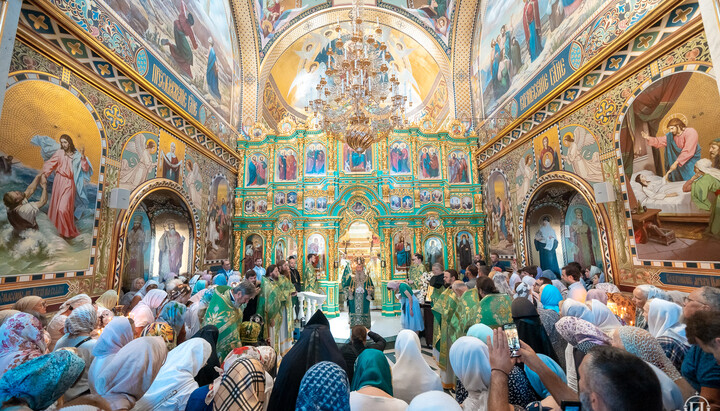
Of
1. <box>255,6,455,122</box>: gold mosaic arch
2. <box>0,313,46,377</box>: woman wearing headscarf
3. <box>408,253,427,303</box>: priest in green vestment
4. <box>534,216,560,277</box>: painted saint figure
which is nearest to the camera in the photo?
<box>0,313,46,377</box>: woman wearing headscarf

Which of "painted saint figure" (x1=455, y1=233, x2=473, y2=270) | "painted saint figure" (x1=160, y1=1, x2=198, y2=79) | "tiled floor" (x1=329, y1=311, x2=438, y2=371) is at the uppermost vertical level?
"painted saint figure" (x1=160, y1=1, x2=198, y2=79)

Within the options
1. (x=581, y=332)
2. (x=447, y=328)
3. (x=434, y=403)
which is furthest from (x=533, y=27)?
(x=434, y=403)

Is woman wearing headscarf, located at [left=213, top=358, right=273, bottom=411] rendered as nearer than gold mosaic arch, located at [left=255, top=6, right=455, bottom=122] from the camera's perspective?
Yes

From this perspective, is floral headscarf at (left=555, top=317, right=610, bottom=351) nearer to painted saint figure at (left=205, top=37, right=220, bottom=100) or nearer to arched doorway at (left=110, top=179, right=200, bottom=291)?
arched doorway at (left=110, top=179, right=200, bottom=291)

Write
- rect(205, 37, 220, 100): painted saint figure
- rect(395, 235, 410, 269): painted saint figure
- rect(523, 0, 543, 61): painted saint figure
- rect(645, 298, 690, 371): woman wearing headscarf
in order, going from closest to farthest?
rect(645, 298, 690, 371): woman wearing headscarf → rect(523, 0, 543, 61): painted saint figure → rect(205, 37, 220, 100): painted saint figure → rect(395, 235, 410, 269): painted saint figure

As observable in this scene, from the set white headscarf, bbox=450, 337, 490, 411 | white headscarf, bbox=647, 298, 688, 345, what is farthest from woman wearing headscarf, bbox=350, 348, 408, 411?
white headscarf, bbox=647, 298, 688, 345

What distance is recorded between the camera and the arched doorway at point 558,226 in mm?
7848

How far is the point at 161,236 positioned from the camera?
8906 mm

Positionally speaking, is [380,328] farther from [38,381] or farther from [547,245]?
[38,381]

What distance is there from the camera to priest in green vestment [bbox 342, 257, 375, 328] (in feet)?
25.3

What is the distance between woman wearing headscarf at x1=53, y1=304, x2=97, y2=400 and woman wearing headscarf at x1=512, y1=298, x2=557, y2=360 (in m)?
4.35

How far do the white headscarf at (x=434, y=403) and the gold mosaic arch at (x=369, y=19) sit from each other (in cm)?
1419

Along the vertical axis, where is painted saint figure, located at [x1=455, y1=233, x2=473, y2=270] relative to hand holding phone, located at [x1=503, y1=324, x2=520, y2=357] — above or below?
above

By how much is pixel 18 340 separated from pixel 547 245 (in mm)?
11232
